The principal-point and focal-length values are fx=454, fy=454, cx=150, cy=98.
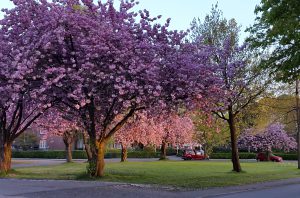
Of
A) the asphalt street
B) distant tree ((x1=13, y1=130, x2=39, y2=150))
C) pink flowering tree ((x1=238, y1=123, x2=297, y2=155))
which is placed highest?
distant tree ((x1=13, y1=130, x2=39, y2=150))

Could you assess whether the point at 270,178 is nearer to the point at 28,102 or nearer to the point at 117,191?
the point at 117,191

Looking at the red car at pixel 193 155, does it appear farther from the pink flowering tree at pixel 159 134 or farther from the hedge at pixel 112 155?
the hedge at pixel 112 155

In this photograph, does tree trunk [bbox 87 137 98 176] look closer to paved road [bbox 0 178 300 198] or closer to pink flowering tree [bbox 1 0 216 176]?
pink flowering tree [bbox 1 0 216 176]

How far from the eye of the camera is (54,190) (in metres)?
16.7

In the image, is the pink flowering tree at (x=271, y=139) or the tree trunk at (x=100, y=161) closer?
the tree trunk at (x=100, y=161)

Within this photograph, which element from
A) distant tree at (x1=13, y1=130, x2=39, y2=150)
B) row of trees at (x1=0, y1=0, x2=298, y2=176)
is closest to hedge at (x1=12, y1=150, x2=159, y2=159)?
distant tree at (x1=13, y1=130, x2=39, y2=150)

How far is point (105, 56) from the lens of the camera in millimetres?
19922

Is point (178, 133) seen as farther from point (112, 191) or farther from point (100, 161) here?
point (112, 191)

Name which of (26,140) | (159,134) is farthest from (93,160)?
(26,140)

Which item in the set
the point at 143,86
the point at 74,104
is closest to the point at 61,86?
the point at 74,104

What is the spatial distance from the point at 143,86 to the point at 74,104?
11.9 ft

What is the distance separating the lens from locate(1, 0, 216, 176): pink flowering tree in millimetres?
19719

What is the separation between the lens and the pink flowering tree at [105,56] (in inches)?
776

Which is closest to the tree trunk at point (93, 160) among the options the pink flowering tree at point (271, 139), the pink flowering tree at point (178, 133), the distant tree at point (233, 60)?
the distant tree at point (233, 60)
